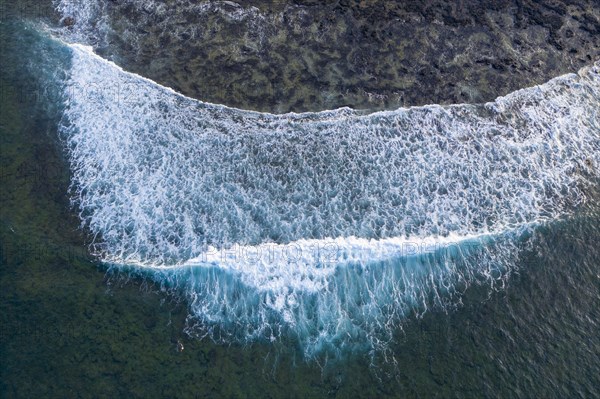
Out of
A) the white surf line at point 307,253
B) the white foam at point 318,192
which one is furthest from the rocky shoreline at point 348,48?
the white surf line at point 307,253

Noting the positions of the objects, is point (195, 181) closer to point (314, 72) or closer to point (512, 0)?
point (314, 72)

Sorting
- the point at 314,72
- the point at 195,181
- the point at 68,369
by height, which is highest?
the point at 314,72

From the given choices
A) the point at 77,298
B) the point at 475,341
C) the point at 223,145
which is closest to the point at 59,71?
the point at 223,145

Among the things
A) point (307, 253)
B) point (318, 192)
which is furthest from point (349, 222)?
point (307, 253)

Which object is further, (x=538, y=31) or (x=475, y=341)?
(x=538, y=31)

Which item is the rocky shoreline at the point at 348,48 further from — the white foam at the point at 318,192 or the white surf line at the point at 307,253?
the white surf line at the point at 307,253

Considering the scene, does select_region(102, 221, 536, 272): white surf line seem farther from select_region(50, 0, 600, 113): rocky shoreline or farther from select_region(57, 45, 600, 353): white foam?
select_region(50, 0, 600, 113): rocky shoreline
